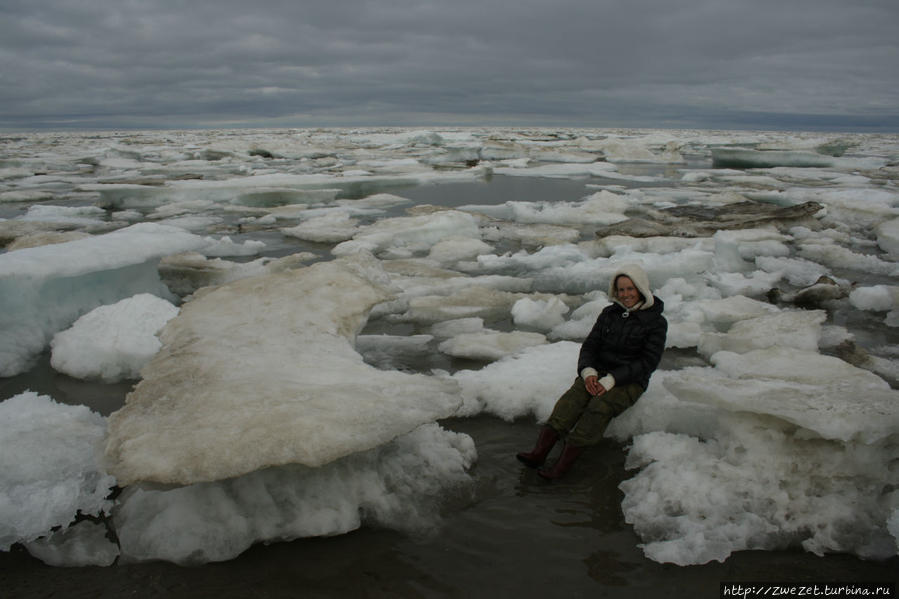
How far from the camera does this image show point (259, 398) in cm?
262

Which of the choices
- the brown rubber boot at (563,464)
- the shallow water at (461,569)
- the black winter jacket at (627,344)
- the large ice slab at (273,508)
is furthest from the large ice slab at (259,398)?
the black winter jacket at (627,344)

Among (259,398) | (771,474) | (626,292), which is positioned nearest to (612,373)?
(626,292)

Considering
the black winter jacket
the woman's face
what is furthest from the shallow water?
the woman's face

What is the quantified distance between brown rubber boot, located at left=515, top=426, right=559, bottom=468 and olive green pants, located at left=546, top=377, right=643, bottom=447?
0.04 metres

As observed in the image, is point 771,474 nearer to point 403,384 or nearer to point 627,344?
point 627,344

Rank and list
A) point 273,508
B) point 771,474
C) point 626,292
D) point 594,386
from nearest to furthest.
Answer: point 273,508 → point 771,474 → point 594,386 → point 626,292

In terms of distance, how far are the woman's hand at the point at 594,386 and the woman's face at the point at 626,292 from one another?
485 mm

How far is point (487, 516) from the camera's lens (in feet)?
9.04

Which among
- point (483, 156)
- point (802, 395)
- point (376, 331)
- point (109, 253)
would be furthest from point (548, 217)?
point (483, 156)

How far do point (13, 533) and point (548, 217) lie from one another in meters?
10.7

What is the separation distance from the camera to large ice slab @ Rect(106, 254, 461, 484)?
7.44 ft

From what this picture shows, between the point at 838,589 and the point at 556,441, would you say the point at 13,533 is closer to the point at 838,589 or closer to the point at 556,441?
the point at 556,441

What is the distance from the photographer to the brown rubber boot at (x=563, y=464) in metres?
3.02

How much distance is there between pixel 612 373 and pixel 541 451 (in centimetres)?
59
